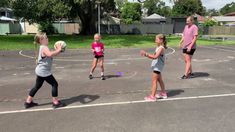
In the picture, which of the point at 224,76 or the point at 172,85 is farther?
the point at 224,76

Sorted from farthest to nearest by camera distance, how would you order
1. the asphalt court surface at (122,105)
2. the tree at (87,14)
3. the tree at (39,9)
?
1. the tree at (87,14)
2. the tree at (39,9)
3. the asphalt court surface at (122,105)

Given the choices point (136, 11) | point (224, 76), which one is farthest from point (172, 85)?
point (136, 11)

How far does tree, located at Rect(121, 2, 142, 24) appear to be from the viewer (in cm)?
5273

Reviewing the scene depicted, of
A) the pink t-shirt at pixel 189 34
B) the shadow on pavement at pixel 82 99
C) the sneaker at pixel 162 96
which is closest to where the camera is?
the shadow on pavement at pixel 82 99

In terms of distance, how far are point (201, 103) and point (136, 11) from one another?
50034mm

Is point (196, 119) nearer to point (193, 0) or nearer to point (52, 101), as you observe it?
point (52, 101)

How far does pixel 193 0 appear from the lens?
77.1 meters

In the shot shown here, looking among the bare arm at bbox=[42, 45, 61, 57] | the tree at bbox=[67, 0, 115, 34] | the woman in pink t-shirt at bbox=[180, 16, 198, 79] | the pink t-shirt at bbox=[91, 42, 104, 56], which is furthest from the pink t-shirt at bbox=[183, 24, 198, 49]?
the tree at bbox=[67, 0, 115, 34]

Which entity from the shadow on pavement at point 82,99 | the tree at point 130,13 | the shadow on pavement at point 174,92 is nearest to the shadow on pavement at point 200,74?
the shadow on pavement at point 174,92

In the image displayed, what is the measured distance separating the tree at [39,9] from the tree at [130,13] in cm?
2689

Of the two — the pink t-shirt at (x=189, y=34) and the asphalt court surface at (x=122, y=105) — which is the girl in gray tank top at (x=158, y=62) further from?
the pink t-shirt at (x=189, y=34)

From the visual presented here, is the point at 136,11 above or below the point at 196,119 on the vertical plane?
above

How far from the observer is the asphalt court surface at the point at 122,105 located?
4.71 meters

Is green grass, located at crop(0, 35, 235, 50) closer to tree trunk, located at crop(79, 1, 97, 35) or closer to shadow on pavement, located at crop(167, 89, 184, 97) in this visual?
tree trunk, located at crop(79, 1, 97, 35)
